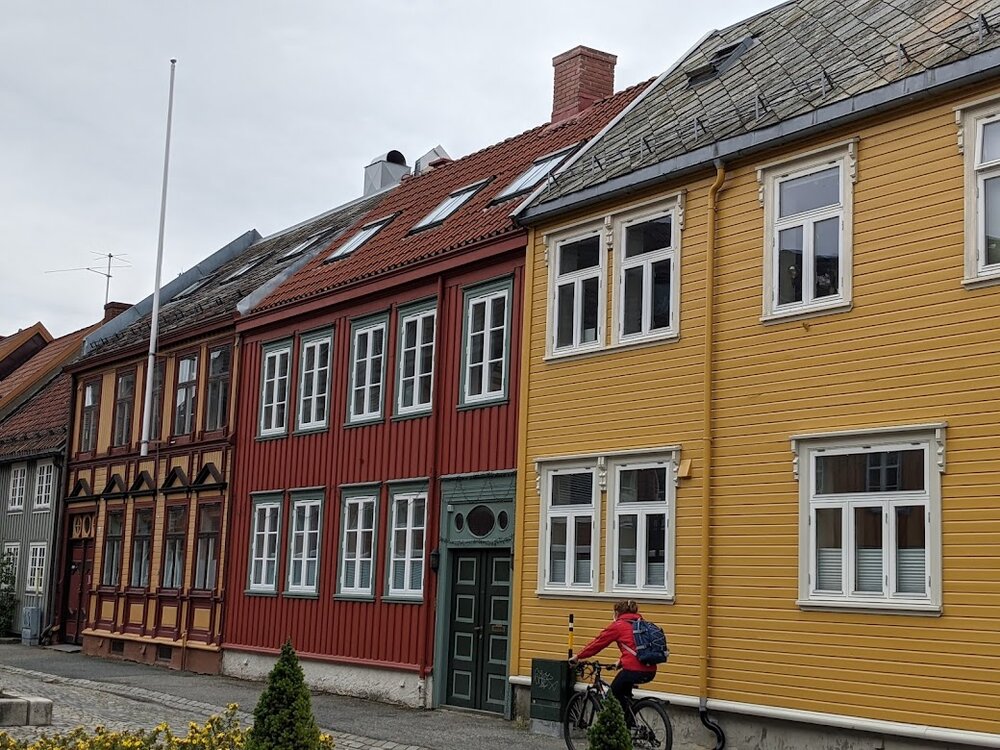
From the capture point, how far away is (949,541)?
41.7 ft

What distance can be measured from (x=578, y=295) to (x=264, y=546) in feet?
31.4

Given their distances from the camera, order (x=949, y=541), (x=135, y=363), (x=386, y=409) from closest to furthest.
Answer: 1. (x=949, y=541)
2. (x=386, y=409)
3. (x=135, y=363)

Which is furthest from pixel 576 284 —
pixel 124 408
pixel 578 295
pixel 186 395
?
pixel 124 408

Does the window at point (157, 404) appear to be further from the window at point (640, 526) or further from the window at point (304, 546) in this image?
the window at point (640, 526)

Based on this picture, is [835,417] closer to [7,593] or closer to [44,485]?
[44,485]

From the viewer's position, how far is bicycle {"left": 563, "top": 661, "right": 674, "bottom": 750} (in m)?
14.4

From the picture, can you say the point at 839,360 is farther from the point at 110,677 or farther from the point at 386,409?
the point at 110,677

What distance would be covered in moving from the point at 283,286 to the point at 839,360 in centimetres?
1401

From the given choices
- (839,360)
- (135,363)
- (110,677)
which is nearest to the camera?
(839,360)

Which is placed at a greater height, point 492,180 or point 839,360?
point 492,180

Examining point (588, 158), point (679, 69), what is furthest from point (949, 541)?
point (679, 69)

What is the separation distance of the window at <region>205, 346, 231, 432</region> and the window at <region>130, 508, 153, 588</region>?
318 centimetres

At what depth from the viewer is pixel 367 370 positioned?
22.5m

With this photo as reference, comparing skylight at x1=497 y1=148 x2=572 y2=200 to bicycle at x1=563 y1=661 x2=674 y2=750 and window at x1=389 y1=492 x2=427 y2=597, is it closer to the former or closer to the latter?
window at x1=389 y1=492 x2=427 y2=597
